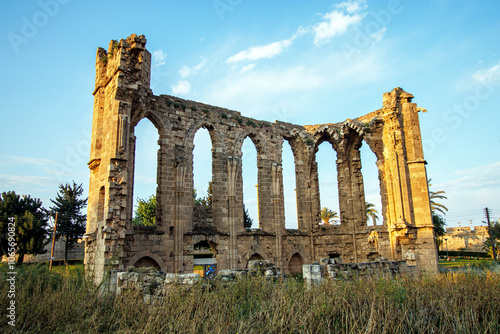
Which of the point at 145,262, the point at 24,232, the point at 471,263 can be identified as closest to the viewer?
the point at 145,262

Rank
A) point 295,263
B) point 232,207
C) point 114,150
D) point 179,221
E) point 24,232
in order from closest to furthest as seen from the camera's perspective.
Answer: point 114,150, point 179,221, point 232,207, point 295,263, point 24,232

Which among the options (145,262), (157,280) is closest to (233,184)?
(145,262)

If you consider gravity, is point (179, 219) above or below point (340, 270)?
above

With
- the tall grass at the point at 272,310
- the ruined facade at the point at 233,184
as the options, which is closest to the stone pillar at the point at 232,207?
the ruined facade at the point at 233,184

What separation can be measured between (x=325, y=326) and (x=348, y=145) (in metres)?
15.8

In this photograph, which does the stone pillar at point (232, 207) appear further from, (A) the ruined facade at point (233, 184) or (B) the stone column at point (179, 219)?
(B) the stone column at point (179, 219)

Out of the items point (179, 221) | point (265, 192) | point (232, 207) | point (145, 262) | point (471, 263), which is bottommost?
point (471, 263)

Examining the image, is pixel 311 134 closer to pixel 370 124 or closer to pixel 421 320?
pixel 370 124

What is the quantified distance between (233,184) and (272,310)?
11.1m

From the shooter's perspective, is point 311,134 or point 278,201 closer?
point 278,201

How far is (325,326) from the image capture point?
4.37m

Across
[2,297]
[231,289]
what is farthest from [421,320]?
[2,297]

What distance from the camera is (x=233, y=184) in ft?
52.2

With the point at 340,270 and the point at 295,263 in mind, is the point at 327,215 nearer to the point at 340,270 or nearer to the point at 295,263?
the point at 295,263
